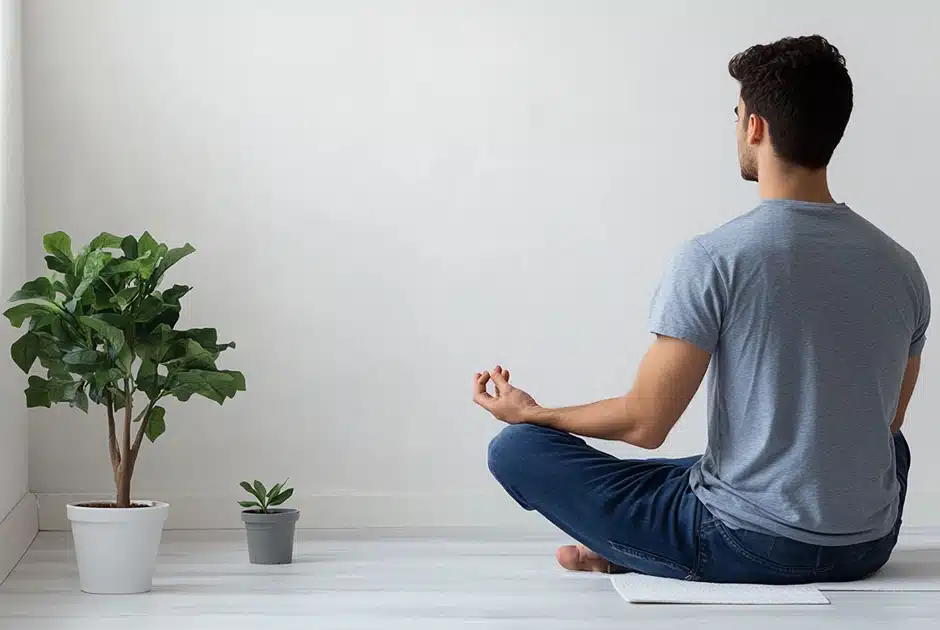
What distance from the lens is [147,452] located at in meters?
2.95

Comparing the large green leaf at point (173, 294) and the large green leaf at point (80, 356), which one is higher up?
the large green leaf at point (173, 294)

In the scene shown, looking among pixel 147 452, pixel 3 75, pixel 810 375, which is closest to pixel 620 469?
pixel 810 375

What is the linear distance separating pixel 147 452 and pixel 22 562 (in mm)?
522

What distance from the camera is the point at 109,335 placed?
6.71 feet

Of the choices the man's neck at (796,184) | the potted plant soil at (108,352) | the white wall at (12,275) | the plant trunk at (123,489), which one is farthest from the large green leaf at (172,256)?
the man's neck at (796,184)

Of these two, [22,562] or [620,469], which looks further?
[22,562]

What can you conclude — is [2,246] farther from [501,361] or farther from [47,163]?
[501,361]

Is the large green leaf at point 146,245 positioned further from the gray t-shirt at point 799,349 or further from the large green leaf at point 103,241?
the gray t-shirt at point 799,349

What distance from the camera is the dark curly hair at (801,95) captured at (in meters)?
1.96

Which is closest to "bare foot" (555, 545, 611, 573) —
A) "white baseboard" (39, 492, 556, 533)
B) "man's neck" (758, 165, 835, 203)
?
"white baseboard" (39, 492, 556, 533)

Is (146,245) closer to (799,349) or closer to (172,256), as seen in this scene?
(172,256)

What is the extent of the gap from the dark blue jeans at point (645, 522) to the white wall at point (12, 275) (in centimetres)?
104

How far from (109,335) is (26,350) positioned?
0.56 ft

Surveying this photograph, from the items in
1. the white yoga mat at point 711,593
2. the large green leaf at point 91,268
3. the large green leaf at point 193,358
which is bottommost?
the white yoga mat at point 711,593
